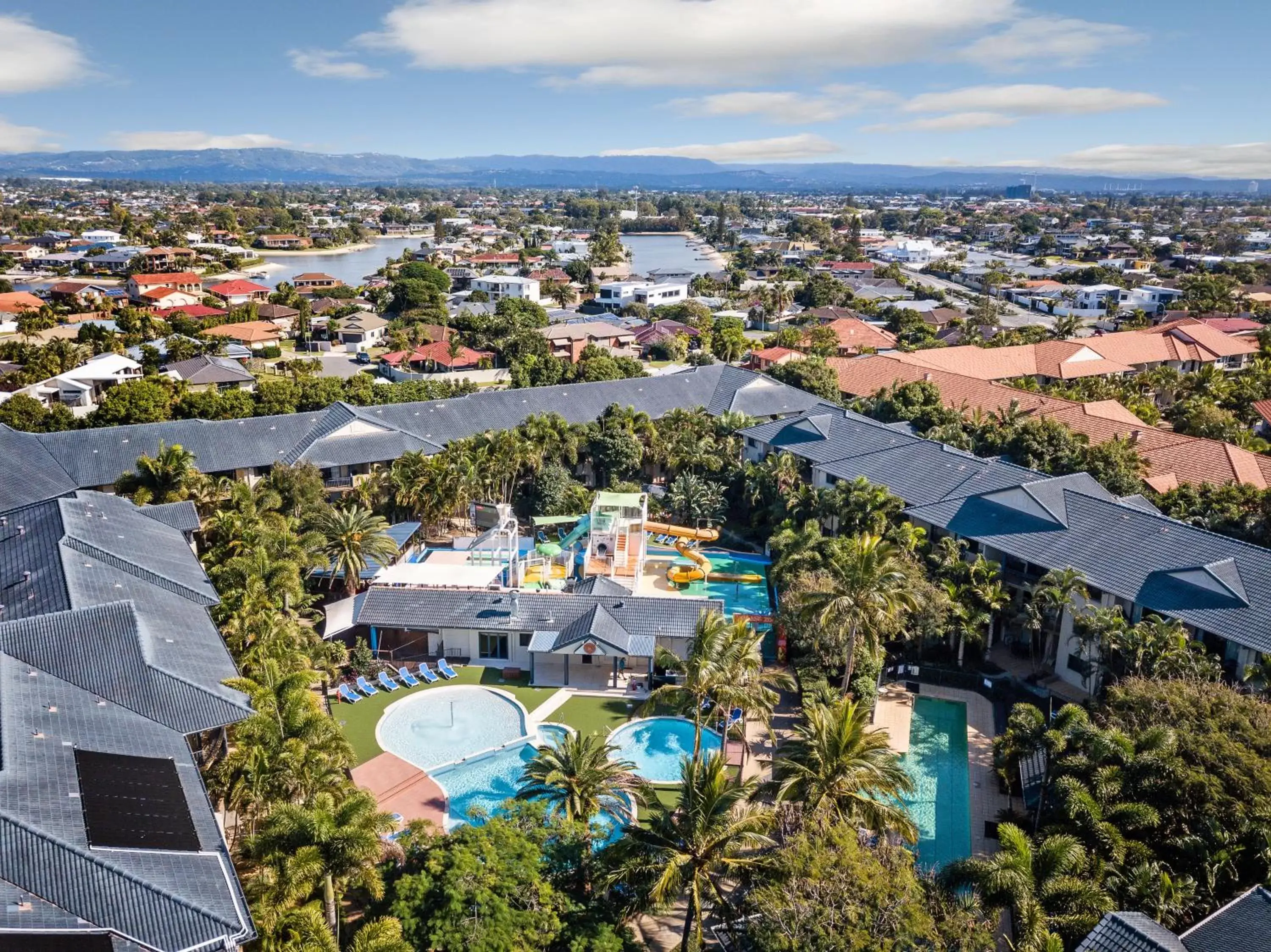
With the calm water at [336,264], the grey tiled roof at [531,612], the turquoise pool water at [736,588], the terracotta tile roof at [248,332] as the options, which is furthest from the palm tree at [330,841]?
the calm water at [336,264]

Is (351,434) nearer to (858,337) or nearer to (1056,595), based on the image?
(1056,595)

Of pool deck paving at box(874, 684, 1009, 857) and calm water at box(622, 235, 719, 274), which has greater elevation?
calm water at box(622, 235, 719, 274)

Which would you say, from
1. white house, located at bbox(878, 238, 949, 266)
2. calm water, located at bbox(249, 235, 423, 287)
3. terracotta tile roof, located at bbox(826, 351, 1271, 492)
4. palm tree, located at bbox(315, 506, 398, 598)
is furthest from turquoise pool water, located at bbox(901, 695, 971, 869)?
white house, located at bbox(878, 238, 949, 266)

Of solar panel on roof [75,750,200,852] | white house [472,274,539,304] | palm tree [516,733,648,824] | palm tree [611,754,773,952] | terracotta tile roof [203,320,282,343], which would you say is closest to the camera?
solar panel on roof [75,750,200,852]

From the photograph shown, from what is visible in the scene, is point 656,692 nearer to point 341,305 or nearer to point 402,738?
point 402,738

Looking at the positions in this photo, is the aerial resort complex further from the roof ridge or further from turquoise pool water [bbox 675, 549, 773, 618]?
turquoise pool water [bbox 675, 549, 773, 618]

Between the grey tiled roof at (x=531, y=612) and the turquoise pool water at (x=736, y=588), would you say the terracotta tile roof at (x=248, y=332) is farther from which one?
the turquoise pool water at (x=736, y=588)

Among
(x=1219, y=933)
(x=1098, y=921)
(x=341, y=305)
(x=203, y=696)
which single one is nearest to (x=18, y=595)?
(x=203, y=696)
